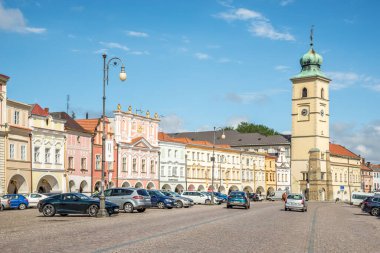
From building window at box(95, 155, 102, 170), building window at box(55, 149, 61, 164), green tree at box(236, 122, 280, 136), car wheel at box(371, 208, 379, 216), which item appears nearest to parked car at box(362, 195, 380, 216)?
car wheel at box(371, 208, 379, 216)

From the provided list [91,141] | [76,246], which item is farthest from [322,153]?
[76,246]

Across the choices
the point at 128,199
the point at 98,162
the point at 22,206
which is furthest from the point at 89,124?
the point at 128,199

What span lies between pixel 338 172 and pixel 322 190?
15637 millimetres

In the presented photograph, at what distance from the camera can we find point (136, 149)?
82.8 meters

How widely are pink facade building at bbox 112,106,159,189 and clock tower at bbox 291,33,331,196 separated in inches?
1809

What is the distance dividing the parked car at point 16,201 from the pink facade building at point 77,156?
18.3 metres

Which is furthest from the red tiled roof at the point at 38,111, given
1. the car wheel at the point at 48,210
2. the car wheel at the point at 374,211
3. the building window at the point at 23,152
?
the car wheel at the point at 374,211

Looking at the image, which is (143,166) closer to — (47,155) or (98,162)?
(98,162)

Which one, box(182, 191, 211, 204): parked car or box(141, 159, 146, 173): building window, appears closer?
box(182, 191, 211, 204): parked car

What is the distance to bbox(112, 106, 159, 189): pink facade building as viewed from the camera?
3123 inches

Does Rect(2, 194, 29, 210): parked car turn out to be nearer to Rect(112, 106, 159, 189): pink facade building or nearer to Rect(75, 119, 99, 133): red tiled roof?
Rect(75, 119, 99, 133): red tiled roof

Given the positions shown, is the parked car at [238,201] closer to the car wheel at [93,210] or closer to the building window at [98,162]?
the car wheel at [93,210]

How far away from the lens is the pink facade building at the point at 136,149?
7931 centimetres

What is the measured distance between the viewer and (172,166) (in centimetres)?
9188
